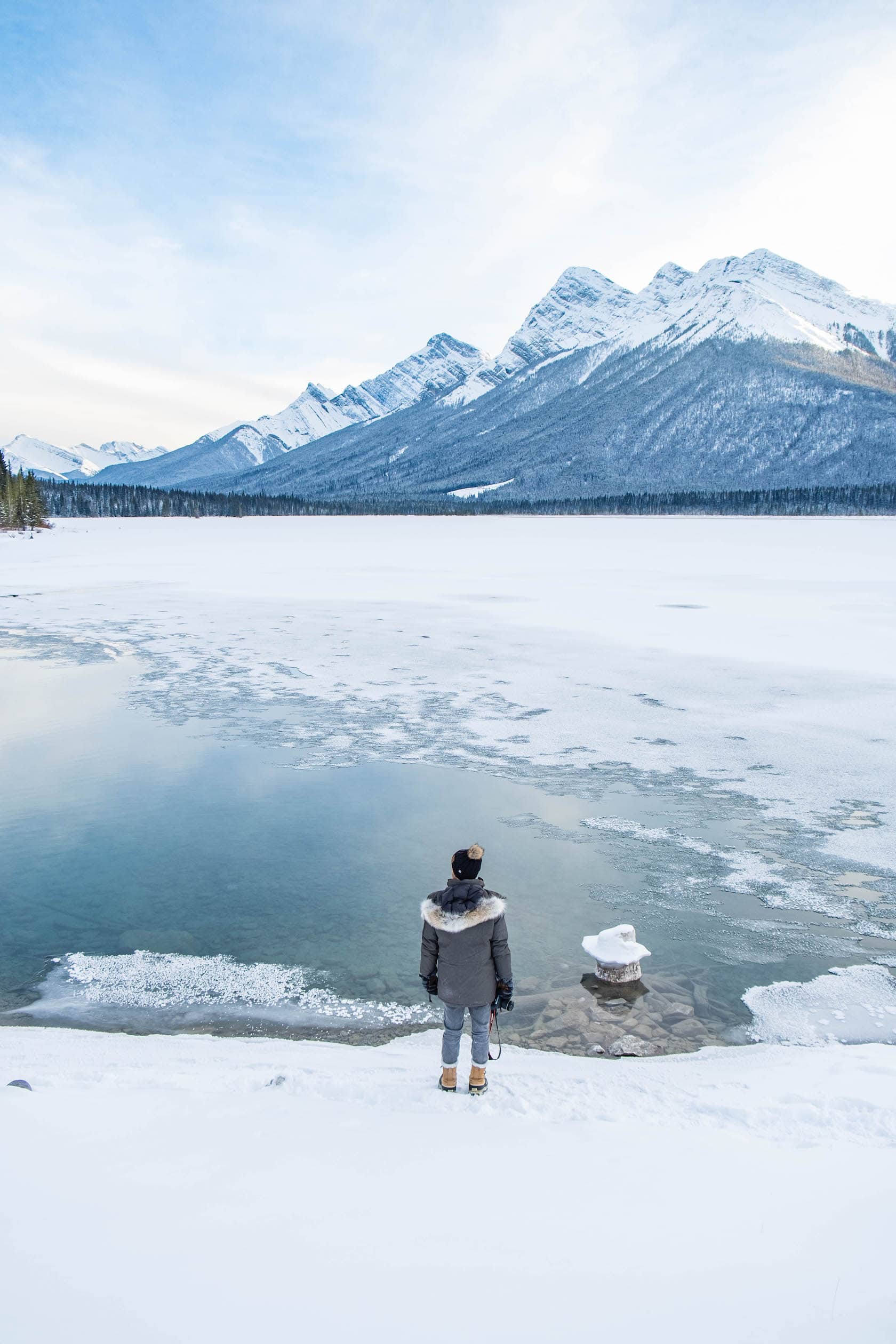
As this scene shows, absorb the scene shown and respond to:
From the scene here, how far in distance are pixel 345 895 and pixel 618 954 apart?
9.14 ft

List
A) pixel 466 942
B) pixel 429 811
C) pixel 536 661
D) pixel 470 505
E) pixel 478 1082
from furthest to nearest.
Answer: pixel 470 505, pixel 536 661, pixel 429 811, pixel 466 942, pixel 478 1082

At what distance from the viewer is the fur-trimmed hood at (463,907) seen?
4.94m

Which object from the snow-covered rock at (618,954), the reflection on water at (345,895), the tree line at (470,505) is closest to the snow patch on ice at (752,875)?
the reflection on water at (345,895)

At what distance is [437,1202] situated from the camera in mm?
3637

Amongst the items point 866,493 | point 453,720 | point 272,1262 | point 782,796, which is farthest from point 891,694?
point 866,493

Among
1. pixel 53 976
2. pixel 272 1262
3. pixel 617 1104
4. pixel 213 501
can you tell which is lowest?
pixel 53 976

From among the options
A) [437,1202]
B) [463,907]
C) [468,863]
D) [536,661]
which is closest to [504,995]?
[463,907]

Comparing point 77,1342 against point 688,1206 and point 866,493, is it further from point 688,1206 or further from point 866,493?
point 866,493

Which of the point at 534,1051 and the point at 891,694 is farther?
the point at 891,694

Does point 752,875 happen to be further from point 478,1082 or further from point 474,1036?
point 478,1082

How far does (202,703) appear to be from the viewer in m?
15.5

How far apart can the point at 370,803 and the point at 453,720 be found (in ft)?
12.6

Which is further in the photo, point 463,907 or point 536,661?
point 536,661

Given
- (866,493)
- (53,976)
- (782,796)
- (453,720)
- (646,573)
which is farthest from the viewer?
(866,493)
